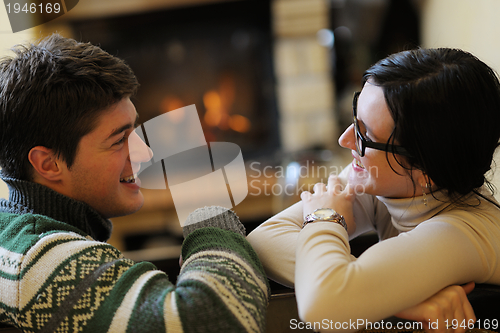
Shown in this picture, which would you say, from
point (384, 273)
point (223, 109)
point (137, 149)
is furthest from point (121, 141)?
point (223, 109)

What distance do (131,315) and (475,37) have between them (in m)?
1.78

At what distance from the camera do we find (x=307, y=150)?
2.70 m

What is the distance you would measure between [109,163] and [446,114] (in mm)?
710

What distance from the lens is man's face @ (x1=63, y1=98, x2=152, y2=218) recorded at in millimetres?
886

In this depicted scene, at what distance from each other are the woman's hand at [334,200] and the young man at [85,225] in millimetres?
151

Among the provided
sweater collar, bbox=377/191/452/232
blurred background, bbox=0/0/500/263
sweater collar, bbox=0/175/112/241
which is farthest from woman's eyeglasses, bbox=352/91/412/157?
blurred background, bbox=0/0/500/263

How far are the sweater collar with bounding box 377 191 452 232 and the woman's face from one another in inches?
0.7

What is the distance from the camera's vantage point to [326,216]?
718mm

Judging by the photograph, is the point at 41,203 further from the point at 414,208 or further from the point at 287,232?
the point at 414,208

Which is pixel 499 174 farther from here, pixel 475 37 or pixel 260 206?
pixel 260 206

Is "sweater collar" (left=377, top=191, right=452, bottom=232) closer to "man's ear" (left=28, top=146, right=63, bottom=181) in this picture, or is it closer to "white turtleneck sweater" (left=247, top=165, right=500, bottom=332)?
"white turtleneck sweater" (left=247, top=165, right=500, bottom=332)

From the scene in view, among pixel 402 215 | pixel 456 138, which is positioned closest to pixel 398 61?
pixel 456 138

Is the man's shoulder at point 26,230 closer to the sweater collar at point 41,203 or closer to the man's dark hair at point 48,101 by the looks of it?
the sweater collar at point 41,203

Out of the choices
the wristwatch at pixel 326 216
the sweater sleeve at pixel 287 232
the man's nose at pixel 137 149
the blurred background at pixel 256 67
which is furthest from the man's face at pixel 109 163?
the blurred background at pixel 256 67
